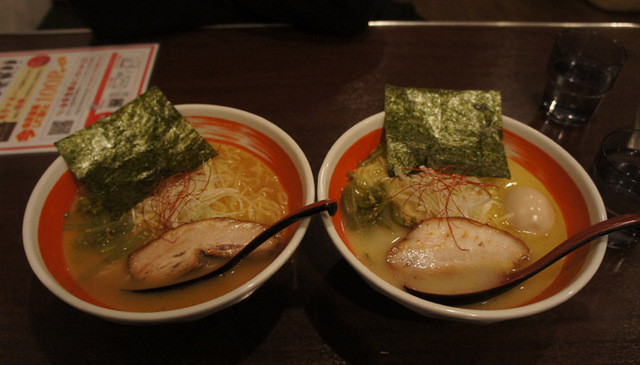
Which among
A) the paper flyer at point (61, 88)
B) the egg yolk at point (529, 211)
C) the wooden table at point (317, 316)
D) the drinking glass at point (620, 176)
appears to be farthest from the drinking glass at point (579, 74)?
the paper flyer at point (61, 88)

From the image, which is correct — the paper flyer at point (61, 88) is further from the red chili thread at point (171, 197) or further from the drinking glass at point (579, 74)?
the drinking glass at point (579, 74)

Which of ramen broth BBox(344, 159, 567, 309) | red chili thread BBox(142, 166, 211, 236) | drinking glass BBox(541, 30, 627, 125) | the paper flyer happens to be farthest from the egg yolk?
the paper flyer

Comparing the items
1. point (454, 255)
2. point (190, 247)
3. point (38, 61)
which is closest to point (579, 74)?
point (454, 255)

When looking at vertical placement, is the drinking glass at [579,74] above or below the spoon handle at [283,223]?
above

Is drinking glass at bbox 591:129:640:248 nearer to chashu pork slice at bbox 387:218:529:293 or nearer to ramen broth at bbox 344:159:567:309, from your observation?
ramen broth at bbox 344:159:567:309

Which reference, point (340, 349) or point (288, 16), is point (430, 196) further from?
point (288, 16)

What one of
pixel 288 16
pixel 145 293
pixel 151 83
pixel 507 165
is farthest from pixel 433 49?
pixel 145 293
